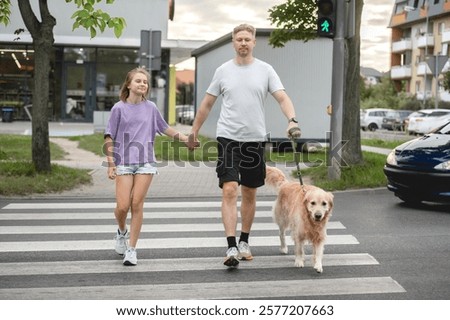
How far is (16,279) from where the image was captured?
20.4ft

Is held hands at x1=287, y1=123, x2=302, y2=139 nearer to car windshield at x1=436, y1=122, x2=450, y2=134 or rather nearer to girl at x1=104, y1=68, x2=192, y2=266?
girl at x1=104, y1=68, x2=192, y2=266

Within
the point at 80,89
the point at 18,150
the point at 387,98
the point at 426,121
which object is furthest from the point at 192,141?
the point at 387,98

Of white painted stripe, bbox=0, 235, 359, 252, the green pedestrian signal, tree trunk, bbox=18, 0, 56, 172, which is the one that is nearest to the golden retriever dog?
white painted stripe, bbox=0, 235, 359, 252

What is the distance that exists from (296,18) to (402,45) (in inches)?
2564

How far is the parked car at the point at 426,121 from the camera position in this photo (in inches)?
1556

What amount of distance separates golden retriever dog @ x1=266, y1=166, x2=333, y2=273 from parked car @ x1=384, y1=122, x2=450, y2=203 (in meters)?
3.95

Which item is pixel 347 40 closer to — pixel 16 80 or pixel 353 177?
pixel 353 177

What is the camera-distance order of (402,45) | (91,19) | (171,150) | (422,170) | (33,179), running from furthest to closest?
(402,45)
(171,150)
(33,179)
(91,19)
(422,170)

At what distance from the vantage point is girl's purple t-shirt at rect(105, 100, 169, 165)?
673 centimetres

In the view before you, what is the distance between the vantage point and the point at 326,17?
12922 millimetres

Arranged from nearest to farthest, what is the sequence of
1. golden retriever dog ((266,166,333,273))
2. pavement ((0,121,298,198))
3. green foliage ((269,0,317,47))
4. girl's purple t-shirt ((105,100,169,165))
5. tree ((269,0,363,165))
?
golden retriever dog ((266,166,333,273))
girl's purple t-shirt ((105,100,169,165))
pavement ((0,121,298,198))
tree ((269,0,363,165))
green foliage ((269,0,317,47))

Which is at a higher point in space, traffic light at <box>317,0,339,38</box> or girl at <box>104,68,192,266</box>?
traffic light at <box>317,0,339,38</box>

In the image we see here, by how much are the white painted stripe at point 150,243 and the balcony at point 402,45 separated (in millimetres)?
71797

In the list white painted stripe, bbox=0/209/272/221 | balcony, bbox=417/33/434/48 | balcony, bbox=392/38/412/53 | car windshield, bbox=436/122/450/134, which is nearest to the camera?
white painted stripe, bbox=0/209/272/221
